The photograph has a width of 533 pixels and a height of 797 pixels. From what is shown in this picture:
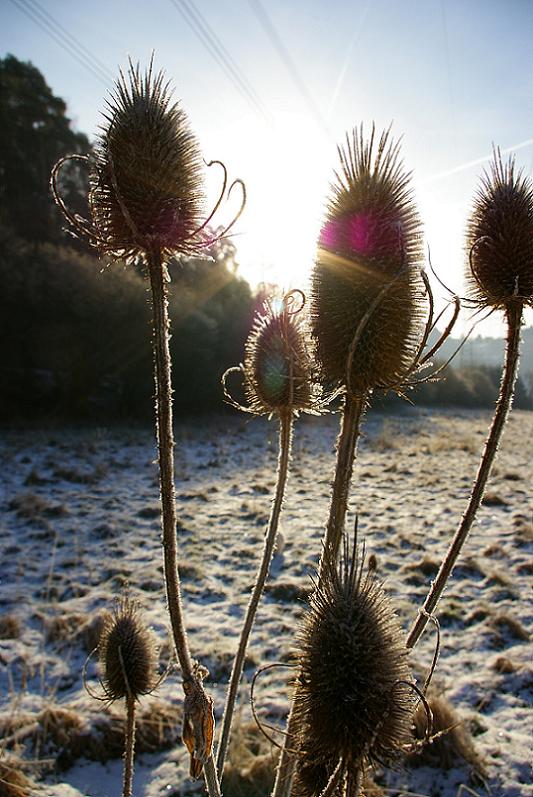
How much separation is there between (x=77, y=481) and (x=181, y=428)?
24.1 feet

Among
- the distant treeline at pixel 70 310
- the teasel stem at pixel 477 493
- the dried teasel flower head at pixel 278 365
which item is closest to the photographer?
the teasel stem at pixel 477 493

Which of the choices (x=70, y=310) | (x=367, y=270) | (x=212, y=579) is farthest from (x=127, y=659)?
(x=70, y=310)

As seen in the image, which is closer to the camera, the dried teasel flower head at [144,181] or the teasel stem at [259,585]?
the dried teasel flower head at [144,181]

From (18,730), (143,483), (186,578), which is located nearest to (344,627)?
(18,730)

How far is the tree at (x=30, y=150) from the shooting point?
2097 cm

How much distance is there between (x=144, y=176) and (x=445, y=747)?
4.52 metres

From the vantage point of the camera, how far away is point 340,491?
5.72 ft

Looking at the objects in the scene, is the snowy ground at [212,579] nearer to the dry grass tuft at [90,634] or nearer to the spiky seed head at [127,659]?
the dry grass tuft at [90,634]

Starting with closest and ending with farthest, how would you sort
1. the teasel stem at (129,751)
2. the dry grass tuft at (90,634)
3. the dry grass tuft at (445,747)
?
the teasel stem at (129,751), the dry grass tuft at (445,747), the dry grass tuft at (90,634)

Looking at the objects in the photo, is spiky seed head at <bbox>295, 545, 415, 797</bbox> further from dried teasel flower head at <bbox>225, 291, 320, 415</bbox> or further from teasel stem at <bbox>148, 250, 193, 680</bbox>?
dried teasel flower head at <bbox>225, 291, 320, 415</bbox>

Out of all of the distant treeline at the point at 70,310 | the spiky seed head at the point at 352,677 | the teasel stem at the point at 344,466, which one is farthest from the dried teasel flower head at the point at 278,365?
the distant treeline at the point at 70,310

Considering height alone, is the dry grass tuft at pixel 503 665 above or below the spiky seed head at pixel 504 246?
below

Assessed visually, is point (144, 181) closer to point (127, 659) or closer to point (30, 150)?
point (127, 659)

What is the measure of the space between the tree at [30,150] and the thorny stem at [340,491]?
21435mm
